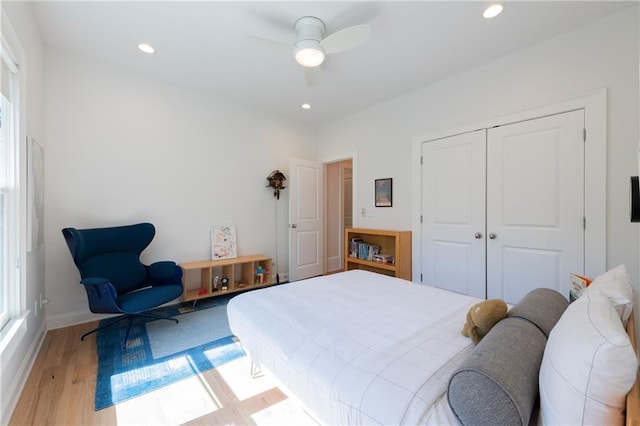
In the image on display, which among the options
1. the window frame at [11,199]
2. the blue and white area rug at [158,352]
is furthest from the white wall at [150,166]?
the window frame at [11,199]

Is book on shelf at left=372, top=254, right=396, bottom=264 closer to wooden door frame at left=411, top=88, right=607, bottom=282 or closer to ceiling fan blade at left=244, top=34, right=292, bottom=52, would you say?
wooden door frame at left=411, top=88, right=607, bottom=282

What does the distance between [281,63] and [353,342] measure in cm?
275

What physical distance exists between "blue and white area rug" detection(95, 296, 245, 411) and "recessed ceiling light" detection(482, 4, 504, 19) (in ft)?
10.9

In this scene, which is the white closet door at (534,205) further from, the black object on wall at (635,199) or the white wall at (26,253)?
the white wall at (26,253)

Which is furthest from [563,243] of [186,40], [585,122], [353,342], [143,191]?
[143,191]

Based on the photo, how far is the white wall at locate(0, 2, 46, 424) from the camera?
5.13 feet

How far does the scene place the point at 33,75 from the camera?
86.0 inches

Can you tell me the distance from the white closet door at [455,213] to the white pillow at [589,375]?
228 centimetres

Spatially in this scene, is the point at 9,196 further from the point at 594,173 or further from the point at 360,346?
the point at 594,173

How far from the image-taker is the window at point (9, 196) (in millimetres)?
1700

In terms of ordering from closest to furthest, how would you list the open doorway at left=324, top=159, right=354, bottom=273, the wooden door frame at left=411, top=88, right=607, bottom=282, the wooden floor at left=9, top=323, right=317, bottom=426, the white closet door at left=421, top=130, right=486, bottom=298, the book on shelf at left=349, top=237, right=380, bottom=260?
1. the wooden floor at left=9, top=323, right=317, bottom=426
2. the wooden door frame at left=411, top=88, right=607, bottom=282
3. the white closet door at left=421, top=130, right=486, bottom=298
4. the book on shelf at left=349, top=237, right=380, bottom=260
5. the open doorway at left=324, top=159, right=354, bottom=273

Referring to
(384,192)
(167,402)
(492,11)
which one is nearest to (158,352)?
(167,402)

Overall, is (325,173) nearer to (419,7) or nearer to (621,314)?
(419,7)

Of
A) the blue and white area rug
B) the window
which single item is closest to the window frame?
the window
